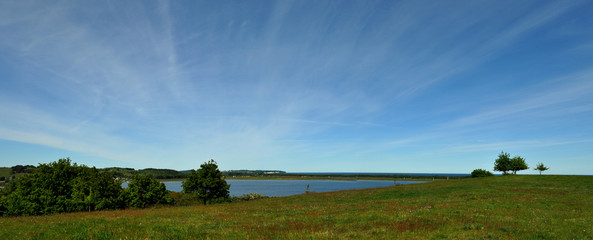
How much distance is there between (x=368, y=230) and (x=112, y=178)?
37270 mm

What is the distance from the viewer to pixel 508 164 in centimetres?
8869

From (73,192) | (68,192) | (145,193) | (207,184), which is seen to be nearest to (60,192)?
(68,192)

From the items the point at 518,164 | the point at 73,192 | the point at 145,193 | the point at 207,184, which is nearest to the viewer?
the point at 73,192

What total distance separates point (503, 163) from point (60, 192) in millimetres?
108893

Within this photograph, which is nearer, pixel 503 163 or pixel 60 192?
pixel 60 192

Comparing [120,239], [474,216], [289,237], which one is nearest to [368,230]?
[289,237]

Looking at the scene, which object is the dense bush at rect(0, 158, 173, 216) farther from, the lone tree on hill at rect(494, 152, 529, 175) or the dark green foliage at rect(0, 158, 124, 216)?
the lone tree on hill at rect(494, 152, 529, 175)

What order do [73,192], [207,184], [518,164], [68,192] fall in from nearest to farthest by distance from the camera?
1. [73,192]
2. [68,192]
3. [207,184]
4. [518,164]

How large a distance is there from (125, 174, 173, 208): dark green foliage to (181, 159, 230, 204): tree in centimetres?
461

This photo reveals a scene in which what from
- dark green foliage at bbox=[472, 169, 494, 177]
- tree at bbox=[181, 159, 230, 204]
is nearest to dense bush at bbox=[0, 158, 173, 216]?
tree at bbox=[181, 159, 230, 204]

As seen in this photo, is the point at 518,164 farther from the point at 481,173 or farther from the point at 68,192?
the point at 68,192

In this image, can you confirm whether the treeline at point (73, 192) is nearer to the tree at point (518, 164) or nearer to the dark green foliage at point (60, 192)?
the dark green foliage at point (60, 192)

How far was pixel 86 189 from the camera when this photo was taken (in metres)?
34.9

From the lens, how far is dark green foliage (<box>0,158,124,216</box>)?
32.9 m
